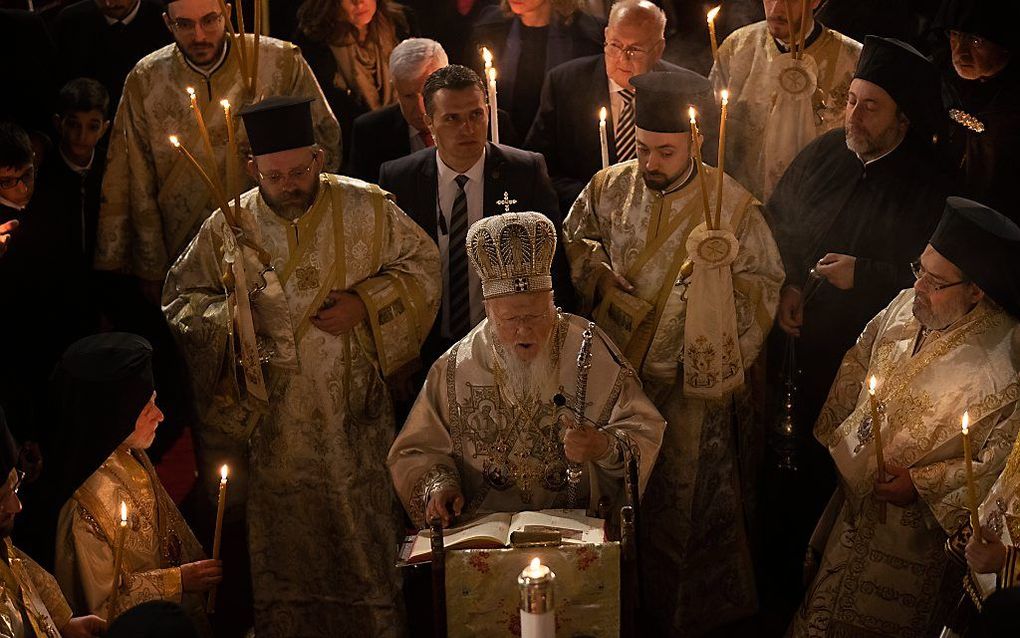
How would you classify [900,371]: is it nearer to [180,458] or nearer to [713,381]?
[713,381]

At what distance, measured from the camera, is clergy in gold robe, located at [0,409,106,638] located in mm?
4207

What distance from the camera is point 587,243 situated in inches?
244

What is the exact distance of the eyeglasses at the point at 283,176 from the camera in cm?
576

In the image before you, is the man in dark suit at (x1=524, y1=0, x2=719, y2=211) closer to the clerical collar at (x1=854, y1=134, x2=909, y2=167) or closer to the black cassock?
the black cassock

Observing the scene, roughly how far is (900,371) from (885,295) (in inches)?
30.9

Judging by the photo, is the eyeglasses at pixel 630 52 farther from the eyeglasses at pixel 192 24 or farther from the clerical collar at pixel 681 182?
the eyeglasses at pixel 192 24

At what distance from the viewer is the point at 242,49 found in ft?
21.6

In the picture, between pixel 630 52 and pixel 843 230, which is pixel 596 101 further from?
pixel 843 230

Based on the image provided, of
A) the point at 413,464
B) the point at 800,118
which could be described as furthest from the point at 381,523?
the point at 800,118

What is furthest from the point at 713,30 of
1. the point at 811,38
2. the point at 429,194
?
the point at 429,194

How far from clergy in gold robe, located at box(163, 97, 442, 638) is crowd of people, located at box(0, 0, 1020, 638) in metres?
0.01

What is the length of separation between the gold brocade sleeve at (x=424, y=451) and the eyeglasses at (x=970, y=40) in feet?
9.01

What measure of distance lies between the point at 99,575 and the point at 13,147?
2.25 meters

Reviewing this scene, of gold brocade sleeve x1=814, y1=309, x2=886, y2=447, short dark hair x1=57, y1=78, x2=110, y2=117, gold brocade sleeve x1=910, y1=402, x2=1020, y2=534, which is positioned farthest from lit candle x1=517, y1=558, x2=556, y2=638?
short dark hair x1=57, y1=78, x2=110, y2=117
